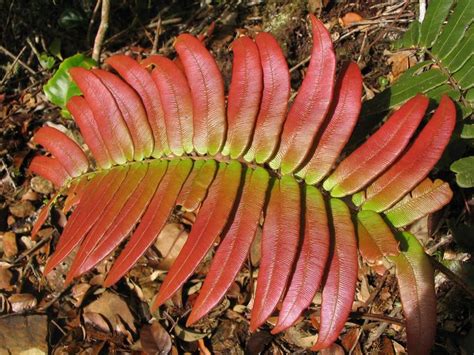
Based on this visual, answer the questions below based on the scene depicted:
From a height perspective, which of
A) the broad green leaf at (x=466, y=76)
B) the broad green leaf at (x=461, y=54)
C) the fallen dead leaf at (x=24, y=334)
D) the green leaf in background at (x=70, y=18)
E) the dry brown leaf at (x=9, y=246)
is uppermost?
the broad green leaf at (x=461, y=54)

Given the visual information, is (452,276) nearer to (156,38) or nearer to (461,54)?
(461,54)

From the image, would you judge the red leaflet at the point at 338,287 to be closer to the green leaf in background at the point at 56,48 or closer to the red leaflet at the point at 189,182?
the red leaflet at the point at 189,182

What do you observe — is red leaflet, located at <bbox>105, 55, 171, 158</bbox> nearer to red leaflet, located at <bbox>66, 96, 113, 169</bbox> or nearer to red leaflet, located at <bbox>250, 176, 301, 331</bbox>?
red leaflet, located at <bbox>66, 96, 113, 169</bbox>

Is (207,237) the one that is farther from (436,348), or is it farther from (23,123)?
(23,123)

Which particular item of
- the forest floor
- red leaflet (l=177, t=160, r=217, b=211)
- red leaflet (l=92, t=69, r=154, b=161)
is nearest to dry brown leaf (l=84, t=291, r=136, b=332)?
the forest floor

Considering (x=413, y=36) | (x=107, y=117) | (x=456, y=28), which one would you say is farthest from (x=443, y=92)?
(x=107, y=117)

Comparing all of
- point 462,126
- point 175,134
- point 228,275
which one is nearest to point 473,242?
point 462,126

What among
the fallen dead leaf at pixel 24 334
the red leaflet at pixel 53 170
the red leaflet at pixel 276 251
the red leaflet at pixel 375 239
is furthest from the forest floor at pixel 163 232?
the red leaflet at pixel 53 170
